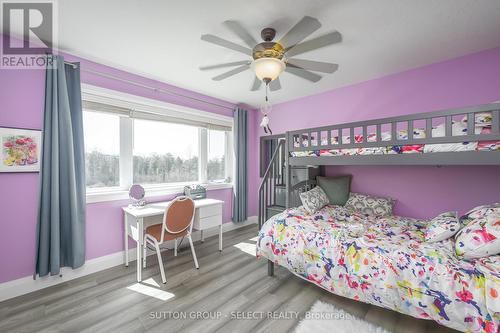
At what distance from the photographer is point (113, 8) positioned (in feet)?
5.22

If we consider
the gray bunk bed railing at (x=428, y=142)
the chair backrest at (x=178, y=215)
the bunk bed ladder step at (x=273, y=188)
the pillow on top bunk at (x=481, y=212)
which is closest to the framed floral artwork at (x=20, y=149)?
the chair backrest at (x=178, y=215)

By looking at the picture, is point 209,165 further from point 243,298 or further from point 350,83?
point 350,83

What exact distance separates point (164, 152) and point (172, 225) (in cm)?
135

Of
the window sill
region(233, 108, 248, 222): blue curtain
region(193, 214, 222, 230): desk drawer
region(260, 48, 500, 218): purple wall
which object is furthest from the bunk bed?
region(233, 108, 248, 222): blue curtain

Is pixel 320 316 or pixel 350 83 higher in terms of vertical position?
pixel 350 83

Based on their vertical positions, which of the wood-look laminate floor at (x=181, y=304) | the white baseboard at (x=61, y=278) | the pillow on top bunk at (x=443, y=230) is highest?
the pillow on top bunk at (x=443, y=230)

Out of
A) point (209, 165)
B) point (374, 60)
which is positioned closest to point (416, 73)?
point (374, 60)

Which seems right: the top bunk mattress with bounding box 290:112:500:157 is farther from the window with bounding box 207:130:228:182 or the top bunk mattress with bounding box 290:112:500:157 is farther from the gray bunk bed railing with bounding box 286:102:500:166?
the window with bounding box 207:130:228:182

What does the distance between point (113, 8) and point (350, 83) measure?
117 inches

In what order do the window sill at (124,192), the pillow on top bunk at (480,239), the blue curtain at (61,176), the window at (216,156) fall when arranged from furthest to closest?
1. the window at (216,156)
2. the window sill at (124,192)
3. the blue curtain at (61,176)
4. the pillow on top bunk at (480,239)

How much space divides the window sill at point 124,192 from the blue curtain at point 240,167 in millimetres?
468

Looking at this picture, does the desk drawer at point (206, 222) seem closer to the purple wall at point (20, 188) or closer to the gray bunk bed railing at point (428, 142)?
the gray bunk bed railing at point (428, 142)

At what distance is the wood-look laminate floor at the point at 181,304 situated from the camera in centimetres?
161

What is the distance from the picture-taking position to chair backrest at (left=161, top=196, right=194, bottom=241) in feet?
7.32
